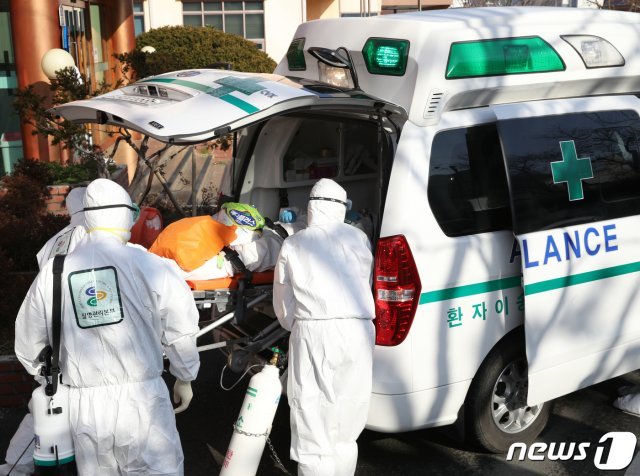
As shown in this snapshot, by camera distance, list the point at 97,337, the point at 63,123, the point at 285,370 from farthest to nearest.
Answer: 1. the point at 63,123
2. the point at 285,370
3. the point at 97,337

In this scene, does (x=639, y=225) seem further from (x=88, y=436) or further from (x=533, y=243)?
(x=88, y=436)

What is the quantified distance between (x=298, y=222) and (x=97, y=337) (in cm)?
195

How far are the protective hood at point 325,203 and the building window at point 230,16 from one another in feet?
66.7

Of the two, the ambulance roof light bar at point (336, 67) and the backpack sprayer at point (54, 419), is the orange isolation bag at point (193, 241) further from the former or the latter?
the ambulance roof light bar at point (336, 67)

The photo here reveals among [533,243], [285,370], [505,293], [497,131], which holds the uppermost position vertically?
[497,131]

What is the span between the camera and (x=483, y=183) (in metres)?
4.15

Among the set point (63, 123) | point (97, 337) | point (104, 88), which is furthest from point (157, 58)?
point (97, 337)

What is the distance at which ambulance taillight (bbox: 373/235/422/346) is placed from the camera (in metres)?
3.87

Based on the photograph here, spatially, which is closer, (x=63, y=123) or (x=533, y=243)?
(x=533, y=243)

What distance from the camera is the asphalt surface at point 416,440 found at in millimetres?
4422

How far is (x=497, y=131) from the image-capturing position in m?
4.13

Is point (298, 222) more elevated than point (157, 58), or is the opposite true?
point (157, 58)

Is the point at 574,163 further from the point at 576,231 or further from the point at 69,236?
the point at 69,236
